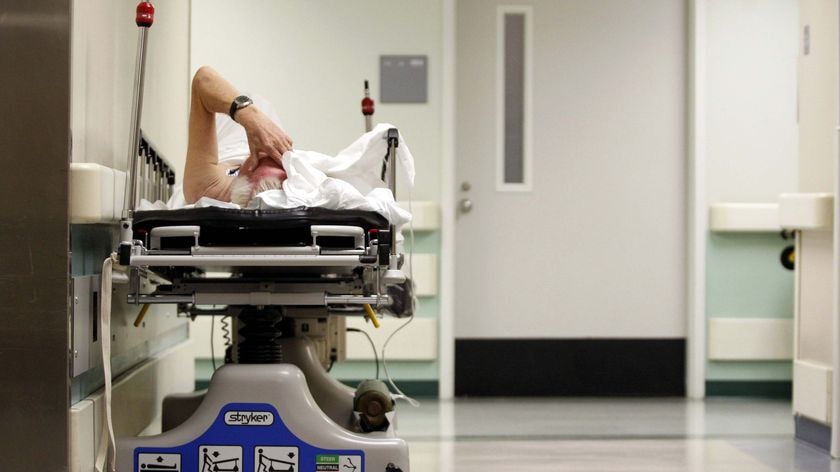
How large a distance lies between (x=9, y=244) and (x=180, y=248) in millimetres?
379

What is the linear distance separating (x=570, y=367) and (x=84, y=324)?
339cm

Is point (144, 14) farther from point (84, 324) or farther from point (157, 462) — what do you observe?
point (157, 462)

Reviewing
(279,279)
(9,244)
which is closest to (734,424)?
(279,279)

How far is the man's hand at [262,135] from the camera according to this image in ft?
9.03

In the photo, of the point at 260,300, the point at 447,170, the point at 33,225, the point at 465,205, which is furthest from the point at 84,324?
the point at 465,205

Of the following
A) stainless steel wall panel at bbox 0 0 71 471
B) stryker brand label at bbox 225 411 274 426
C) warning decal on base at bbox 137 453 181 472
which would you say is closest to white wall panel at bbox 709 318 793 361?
stryker brand label at bbox 225 411 274 426

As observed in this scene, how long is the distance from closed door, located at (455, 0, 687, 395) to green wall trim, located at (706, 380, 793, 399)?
0.55 ft

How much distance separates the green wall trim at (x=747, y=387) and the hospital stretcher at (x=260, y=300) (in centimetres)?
307

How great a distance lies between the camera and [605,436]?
4.29 m

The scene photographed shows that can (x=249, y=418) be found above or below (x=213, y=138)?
below

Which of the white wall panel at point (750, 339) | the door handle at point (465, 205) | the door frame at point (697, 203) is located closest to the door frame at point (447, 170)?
the door handle at point (465, 205)

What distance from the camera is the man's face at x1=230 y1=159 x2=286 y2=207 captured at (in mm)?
2762

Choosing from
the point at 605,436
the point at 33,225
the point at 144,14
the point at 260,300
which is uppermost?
the point at 144,14

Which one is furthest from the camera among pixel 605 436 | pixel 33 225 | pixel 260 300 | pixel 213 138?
pixel 605 436
